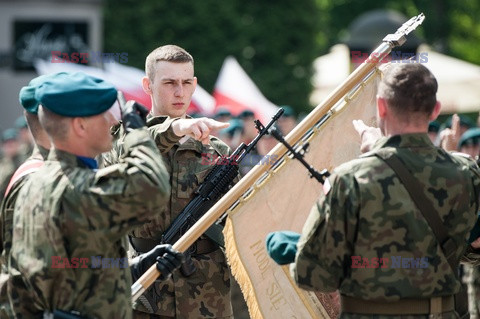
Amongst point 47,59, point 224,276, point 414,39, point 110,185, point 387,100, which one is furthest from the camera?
point 47,59

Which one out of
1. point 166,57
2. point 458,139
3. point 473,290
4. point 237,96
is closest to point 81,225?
point 166,57

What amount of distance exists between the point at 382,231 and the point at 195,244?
6.88 feet

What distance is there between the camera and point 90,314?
4.61m

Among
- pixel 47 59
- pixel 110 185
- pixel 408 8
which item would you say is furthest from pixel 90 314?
pixel 408 8

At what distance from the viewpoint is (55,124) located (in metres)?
4.66

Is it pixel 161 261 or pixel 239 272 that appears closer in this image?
pixel 161 261

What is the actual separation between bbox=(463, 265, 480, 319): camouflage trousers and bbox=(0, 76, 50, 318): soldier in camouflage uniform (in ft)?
17.1

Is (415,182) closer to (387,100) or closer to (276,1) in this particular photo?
(387,100)

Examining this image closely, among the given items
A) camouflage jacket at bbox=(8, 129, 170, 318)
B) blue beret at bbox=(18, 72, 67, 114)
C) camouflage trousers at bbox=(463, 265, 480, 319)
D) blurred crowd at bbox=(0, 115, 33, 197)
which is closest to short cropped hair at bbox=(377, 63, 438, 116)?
camouflage jacket at bbox=(8, 129, 170, 318)

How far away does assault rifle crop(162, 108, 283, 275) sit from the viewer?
6371mm

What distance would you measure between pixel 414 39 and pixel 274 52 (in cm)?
816

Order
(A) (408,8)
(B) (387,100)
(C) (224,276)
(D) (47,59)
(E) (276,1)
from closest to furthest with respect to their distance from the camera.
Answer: (B) (387,100), (C) (224,276), (D) (47,59), (E) (276,1), (A) (408,8)

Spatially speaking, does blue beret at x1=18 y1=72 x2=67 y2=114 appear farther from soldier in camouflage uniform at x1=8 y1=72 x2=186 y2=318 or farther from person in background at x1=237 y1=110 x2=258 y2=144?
person in background at x1=237 y1=110 x2=258 y2=144

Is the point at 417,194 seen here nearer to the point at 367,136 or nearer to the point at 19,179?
the point at 367,136
